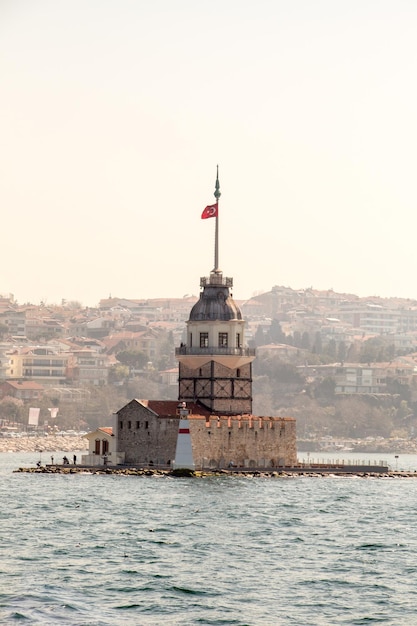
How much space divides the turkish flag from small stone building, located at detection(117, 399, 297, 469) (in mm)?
11548

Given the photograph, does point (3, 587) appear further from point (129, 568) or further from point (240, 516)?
point (240, 516)

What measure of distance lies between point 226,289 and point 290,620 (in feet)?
198

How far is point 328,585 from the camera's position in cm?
4984

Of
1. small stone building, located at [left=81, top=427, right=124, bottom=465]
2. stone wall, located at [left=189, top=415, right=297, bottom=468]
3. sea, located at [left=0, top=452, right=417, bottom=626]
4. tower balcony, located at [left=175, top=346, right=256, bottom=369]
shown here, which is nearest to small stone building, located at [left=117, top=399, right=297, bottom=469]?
stone wall, located at [left=189, top=415, right=297, bottom=468]

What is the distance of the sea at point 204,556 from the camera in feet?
148

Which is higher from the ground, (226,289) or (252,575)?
(226,289)

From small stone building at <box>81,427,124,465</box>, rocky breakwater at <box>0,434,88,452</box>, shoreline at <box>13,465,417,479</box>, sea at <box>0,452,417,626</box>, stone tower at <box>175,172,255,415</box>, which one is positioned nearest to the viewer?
sea at <box>0,452,417,626</box>

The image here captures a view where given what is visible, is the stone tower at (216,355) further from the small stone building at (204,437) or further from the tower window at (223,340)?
the small stone building at (204,437)

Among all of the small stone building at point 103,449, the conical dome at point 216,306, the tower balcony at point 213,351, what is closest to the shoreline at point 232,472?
the small stone building at point 103,449

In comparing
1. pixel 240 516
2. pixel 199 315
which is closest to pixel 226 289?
pixel 199 315

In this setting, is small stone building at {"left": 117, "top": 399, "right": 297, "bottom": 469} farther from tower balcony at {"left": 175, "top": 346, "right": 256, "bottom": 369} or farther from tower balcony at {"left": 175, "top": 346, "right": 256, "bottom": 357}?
tower balcony at {"left": 175, "top": 346, "right": 256, "bottom": 357}

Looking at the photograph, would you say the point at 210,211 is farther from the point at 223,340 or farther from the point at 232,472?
the point at 232,472

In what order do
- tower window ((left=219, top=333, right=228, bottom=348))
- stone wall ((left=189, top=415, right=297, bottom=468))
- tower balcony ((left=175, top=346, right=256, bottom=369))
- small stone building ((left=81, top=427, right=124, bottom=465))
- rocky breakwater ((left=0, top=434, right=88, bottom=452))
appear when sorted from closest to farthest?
stone wall ((left=189, top=415, right=297, bottom=468)) < small stone building ((left=81, top=427, right=124, bottom=465)) < tower balcony ((left=175, top=346, right=256, bottom=369)) < tower window ((left=219, top=333, right=228, bottom=348)) < rocky breakwater ((left=0, top=434, right=88, bottom=452))

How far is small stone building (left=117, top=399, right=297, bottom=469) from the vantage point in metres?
96.4
